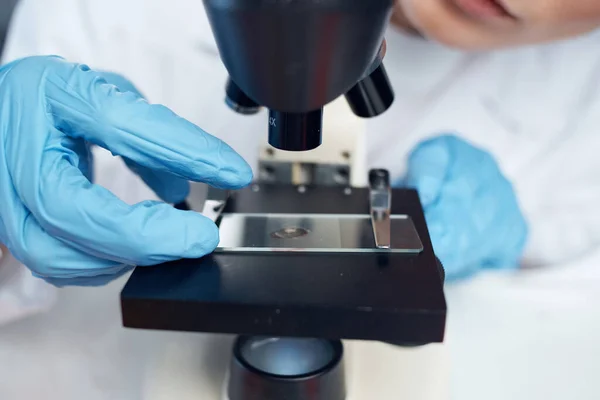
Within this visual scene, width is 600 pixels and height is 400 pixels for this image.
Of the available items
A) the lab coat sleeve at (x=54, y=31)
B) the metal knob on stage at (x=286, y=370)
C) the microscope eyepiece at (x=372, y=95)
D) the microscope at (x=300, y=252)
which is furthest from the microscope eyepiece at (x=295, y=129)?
the lab coat sleeve at (x=54, y=31)

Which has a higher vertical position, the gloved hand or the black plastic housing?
the black plastic housing

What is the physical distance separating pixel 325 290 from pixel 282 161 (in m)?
0.33

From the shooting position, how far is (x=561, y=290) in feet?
3.43

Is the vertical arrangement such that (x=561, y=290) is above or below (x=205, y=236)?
below

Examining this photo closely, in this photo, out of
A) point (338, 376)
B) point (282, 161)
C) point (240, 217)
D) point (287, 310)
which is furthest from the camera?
point (282, 161)

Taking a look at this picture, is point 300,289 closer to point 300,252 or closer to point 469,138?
point 300,252

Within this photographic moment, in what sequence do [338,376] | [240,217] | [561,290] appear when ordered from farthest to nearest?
[561,290]
[240,217]
[338,376]

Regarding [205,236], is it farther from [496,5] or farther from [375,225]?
[496,5]

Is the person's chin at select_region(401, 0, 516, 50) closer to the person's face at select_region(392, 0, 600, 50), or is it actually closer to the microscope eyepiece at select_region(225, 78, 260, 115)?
the person's face at select_region(392, 0, 600, 50)

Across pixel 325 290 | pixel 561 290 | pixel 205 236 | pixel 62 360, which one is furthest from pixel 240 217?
pixel 561 290

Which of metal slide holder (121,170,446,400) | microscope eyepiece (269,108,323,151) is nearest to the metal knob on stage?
metal slide holder (121,170,446,400)

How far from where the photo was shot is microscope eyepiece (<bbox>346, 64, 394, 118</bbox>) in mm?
679

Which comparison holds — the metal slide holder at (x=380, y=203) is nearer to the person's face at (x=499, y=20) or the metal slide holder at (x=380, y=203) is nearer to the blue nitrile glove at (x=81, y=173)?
the blue nitrile glove at (x=81, y=173)

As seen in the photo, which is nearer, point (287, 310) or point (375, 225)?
point (287, 310)
